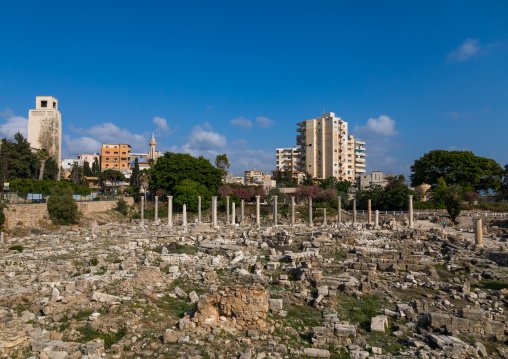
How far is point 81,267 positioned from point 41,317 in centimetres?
683

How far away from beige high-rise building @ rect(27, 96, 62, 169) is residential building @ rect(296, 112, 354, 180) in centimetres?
6165

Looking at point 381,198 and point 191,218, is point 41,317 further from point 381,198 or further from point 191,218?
point 381,198

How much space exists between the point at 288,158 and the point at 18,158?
74.4 metres

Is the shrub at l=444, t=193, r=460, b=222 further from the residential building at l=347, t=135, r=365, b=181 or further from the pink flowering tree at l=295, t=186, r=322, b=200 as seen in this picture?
the residential building at l=347, t=135, r=365, b=181

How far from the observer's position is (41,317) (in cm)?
980

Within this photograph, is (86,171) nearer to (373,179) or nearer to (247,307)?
(373,179)

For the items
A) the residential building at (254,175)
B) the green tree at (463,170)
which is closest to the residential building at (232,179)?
the residential building at (254,175)

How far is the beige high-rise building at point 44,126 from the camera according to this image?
247 feet

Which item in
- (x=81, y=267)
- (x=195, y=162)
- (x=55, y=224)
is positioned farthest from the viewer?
(x=195, y=162)

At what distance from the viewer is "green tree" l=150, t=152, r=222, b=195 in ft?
176

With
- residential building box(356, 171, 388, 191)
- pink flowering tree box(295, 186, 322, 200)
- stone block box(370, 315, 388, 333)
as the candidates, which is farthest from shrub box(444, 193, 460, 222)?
residential building box(356, 171, 388, 191)

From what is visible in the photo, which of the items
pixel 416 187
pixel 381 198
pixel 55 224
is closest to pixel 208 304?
pixel 55 224

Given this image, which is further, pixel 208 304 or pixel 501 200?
pixel 501 200

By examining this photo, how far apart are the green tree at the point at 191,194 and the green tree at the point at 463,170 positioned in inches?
1524
